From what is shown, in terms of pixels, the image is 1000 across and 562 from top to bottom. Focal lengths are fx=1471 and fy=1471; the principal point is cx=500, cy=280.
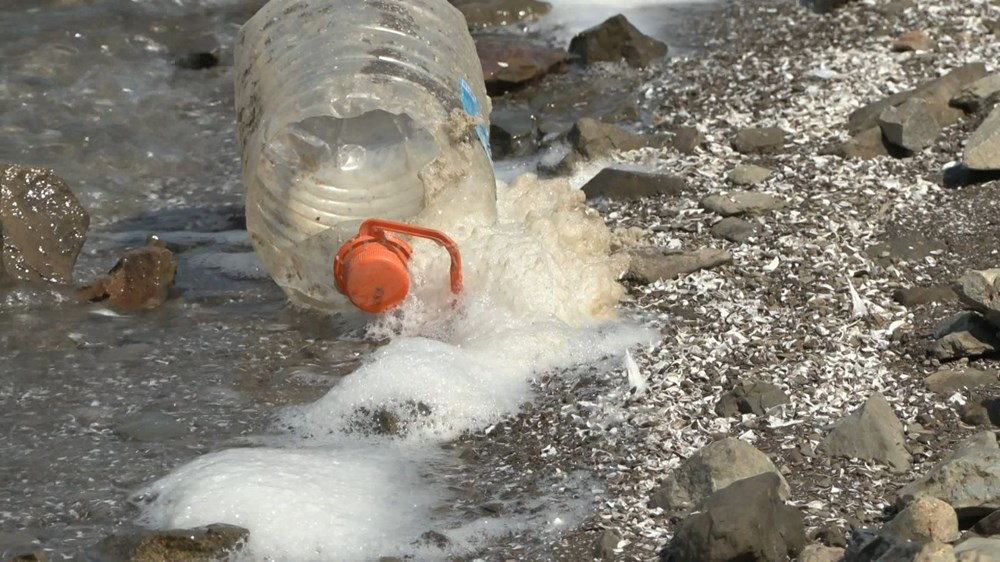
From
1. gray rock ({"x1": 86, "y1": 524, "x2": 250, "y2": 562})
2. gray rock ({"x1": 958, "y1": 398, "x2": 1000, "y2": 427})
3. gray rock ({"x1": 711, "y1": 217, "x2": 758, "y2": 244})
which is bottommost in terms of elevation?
gray rock ({"x1": 711, "y1": 217, "x2": 758, "y2": 244})

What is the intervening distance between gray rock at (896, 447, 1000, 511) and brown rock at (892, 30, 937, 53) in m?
3.81

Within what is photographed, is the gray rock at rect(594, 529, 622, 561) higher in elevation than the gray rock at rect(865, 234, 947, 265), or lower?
higher

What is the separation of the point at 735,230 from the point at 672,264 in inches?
13.4

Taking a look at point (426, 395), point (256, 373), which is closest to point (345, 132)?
point (256, 373)

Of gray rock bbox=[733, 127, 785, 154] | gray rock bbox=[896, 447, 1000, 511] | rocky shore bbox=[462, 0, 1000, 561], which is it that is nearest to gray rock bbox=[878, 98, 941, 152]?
rocky shore bbox=[462, 0, 1000, 561]

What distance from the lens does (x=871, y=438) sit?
357cm

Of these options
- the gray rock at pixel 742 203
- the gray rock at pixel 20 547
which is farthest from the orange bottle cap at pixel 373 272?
the gray rock at pixel 20 547

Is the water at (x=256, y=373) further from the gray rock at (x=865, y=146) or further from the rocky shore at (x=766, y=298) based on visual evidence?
the gray rock at (x=865, y=146)

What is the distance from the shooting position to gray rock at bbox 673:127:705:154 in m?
5.86

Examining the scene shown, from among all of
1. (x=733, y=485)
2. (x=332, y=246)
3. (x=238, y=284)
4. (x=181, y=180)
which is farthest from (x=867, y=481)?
(x=181, y=180)

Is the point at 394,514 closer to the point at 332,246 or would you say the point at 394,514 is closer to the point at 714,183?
the point at 332,246

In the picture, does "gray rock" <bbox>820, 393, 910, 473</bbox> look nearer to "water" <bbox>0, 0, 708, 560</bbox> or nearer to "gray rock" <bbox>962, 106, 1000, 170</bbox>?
"water" <bbox>0, 0, 708, 560</bbox>

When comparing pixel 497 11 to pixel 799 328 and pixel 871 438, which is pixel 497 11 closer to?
pixel 799 328

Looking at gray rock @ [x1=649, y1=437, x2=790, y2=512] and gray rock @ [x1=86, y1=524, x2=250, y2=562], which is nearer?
gray rock @ [x1=86, y1=524, x2=250, y2=562]
